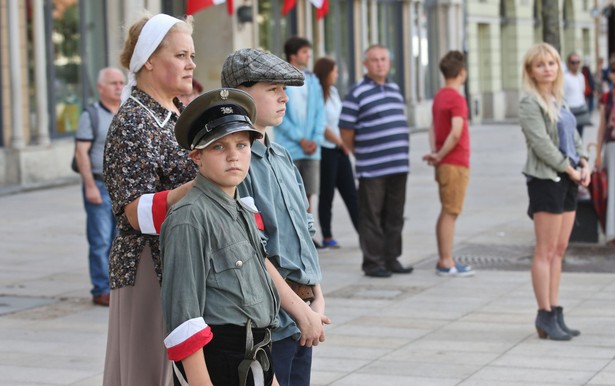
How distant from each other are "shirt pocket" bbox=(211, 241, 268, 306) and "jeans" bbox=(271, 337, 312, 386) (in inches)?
16.5

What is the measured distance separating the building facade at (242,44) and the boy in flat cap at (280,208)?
1.75 feet

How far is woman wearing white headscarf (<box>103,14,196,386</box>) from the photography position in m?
4.16

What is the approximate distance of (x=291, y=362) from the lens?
4.33 metres

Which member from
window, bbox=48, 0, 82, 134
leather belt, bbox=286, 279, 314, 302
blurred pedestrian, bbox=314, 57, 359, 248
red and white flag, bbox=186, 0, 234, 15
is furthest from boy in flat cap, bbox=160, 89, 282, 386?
window, bbox=48, 0, 82, 134

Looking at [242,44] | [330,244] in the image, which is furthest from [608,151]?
[242,44]

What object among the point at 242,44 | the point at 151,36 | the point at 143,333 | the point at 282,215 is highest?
the point at 242,44

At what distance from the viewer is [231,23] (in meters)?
24.1

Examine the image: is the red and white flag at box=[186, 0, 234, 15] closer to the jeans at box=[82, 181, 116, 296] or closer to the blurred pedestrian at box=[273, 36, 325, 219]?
the blurred pedestrian at box=[273, 36, 325, 219]

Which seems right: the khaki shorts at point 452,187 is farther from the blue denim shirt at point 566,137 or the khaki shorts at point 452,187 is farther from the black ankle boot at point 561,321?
the black ankle boot at point 561,321

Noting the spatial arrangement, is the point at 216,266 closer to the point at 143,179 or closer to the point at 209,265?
the point at 209,265

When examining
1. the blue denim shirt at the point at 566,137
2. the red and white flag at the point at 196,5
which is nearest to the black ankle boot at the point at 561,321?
the blue denim shirt at the point at 566,137

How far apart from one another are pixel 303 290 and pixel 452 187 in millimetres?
6271

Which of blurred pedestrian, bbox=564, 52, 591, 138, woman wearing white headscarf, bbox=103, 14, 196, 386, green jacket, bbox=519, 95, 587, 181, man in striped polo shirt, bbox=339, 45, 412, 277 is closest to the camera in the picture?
woman wearing white headscarf, bbox=103, 14, 196, 386

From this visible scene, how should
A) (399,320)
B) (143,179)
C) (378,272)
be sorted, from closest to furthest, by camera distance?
(143,179) < (399,320) < (378,272)
